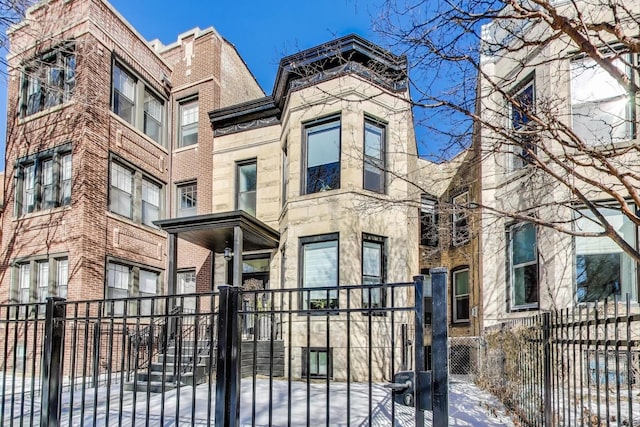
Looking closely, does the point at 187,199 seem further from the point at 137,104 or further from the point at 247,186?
the point at 137,104

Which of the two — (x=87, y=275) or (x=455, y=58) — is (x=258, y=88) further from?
(x=455, y=58)

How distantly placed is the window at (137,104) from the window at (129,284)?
14.2 ft

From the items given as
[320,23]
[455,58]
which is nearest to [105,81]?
[320,23]

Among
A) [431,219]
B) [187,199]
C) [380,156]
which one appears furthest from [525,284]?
[187,199]

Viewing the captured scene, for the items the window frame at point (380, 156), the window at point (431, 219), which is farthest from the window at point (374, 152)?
the window at point (431, 219)

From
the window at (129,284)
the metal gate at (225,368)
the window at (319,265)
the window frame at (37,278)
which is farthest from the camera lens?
the window at (129,284)

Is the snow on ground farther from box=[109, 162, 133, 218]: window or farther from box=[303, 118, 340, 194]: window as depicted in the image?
box=[109, 162, 133, 218]: window

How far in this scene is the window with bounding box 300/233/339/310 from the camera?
10.7 meters

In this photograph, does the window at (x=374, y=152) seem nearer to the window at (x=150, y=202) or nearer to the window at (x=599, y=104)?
the window at (x=599, y=104)

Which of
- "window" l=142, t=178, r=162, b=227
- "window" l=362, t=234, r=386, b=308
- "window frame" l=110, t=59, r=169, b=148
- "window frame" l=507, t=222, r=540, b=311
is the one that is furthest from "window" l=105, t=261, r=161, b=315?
"window frame" l=507, t=222, r=540, b=311

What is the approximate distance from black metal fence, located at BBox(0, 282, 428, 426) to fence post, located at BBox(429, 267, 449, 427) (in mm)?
201

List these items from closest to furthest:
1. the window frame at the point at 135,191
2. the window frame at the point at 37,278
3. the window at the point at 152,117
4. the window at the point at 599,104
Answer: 1. the window at the point at 599,104
2. the window frame at the point at 37,278
3. the window frame at the point at 135,191
4. the window at the point at 152,117

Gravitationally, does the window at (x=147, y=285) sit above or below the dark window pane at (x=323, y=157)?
below

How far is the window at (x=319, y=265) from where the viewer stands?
10742 millimetres
